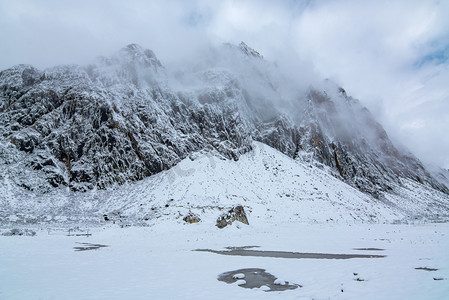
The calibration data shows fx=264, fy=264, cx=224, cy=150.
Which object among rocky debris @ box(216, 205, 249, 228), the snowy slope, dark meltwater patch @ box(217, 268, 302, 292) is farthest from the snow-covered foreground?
the snowy slope

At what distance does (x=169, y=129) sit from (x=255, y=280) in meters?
70.4

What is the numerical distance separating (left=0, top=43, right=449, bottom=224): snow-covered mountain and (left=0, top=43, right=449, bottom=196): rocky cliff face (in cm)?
32

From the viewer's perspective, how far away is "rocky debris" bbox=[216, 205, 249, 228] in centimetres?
3972

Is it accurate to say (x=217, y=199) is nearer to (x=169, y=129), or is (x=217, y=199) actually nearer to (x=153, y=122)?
(x=169, y=129)

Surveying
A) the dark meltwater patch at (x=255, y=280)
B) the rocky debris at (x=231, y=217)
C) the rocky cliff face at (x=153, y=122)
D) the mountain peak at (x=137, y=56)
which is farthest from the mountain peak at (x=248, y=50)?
the dark meltwater patch at (x=255, y=280)

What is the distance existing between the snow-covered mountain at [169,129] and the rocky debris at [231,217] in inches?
602

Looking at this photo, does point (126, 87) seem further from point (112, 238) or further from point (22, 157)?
point (112, 238)

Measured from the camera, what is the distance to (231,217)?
4119 centimetres

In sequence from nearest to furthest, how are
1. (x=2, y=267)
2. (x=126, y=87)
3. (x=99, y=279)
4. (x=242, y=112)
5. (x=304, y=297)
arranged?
(x=304, y=297), (x=99, y=279), (x=2, y=267), (x=126, y=87), (x=242, y=112)

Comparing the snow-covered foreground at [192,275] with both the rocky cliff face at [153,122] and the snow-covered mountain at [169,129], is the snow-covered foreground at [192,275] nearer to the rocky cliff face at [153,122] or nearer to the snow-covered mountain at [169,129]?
the snow-covered mountain at [169,129]

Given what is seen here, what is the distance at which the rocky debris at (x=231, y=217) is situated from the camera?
39719 millimetres

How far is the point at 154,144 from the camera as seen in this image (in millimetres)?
73688

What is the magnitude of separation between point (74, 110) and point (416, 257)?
77930 mm

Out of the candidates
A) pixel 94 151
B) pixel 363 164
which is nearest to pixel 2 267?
pixel 94 151
